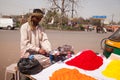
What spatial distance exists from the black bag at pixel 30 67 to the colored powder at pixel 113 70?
1.00 metres

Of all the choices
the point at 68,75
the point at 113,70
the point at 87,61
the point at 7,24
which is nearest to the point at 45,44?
the point at 87,61

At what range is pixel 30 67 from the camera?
3.23 metres

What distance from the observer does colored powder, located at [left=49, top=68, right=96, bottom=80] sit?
3.08 meters

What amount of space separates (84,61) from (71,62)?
212mm

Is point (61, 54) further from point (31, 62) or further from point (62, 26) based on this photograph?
point (62, 26)

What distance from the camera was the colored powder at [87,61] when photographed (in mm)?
3537

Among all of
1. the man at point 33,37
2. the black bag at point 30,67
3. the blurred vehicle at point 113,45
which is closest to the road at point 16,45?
the man at point 33,37

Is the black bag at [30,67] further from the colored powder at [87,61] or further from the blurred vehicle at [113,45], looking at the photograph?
the blurred vehicle at [113,45]

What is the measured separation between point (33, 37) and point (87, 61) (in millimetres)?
1168

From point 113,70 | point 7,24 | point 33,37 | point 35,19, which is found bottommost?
point 7,24

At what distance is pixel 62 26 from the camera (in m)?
36.6

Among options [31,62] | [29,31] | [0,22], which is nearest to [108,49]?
[29,31]

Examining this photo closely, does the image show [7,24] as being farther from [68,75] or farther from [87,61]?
[68,75]

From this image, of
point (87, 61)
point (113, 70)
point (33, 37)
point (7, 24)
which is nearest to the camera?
point (113, 70)
